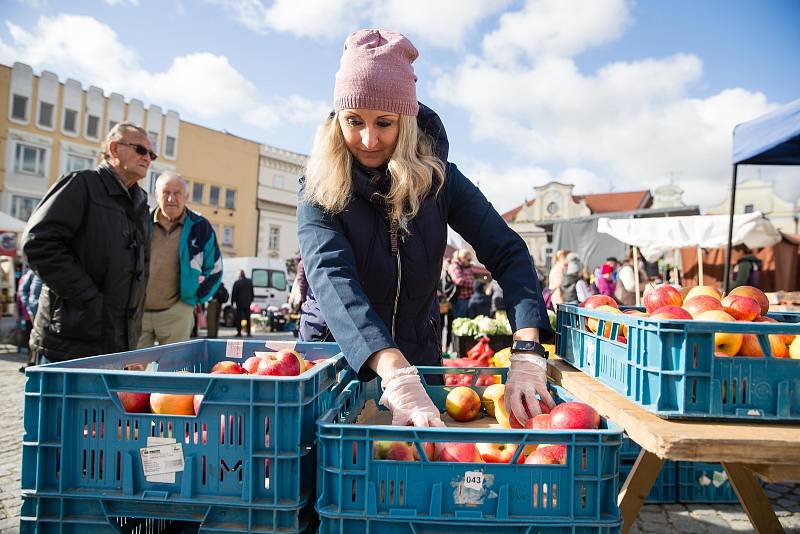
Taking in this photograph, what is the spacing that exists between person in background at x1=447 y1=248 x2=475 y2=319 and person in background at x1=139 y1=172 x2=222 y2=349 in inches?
235

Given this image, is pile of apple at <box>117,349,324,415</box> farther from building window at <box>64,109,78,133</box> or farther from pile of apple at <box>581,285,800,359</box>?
building window at <box>64,109,78,133</box>

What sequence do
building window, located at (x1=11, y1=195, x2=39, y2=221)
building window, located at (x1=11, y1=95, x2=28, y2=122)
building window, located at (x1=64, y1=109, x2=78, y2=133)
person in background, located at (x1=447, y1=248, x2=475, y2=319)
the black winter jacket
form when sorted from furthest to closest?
building window, located at (x1=64, y1=109, x2=78, y2=133) → building window, located at (x1=11, y1=95, x2=28, y2=122) → building window, located at (x1=11, y1=195, x2=39, y2=221) → person in background, located at (x1=447, y1=248, x2=475, y2=319) → the black winter jacket

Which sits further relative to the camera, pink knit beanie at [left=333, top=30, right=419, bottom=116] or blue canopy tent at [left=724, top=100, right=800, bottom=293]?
blue canopy tent at [left=724, top=100, right=800, bottom=293]

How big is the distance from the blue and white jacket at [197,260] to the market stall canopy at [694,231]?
7.71 metres

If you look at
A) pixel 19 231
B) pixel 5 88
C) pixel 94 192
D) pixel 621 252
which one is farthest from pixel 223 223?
pixel 94 192

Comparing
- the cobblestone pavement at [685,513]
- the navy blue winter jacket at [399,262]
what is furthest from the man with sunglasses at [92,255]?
the navy blue winter jacket at [399,262]

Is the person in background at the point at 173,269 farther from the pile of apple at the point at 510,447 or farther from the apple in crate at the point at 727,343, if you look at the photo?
the apple in crate at the point at 727,343

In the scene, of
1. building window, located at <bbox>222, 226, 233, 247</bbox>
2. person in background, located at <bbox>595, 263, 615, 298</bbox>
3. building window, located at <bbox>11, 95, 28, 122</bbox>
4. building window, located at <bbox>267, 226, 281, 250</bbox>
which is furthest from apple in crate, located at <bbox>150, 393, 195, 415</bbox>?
building window, located at <bbox>267, 226, 281, 250</bbox>

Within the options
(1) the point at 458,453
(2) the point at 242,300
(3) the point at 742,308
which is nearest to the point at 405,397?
(1) the point at 458,453

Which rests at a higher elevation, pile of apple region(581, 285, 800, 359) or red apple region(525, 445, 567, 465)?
pile of apple region(581, 285, 800, 359)

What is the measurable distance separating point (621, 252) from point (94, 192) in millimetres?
16420

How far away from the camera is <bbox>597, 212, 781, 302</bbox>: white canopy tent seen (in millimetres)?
8867

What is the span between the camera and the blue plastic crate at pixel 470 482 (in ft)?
3.99

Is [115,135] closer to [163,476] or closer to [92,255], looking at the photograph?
[92,255]
